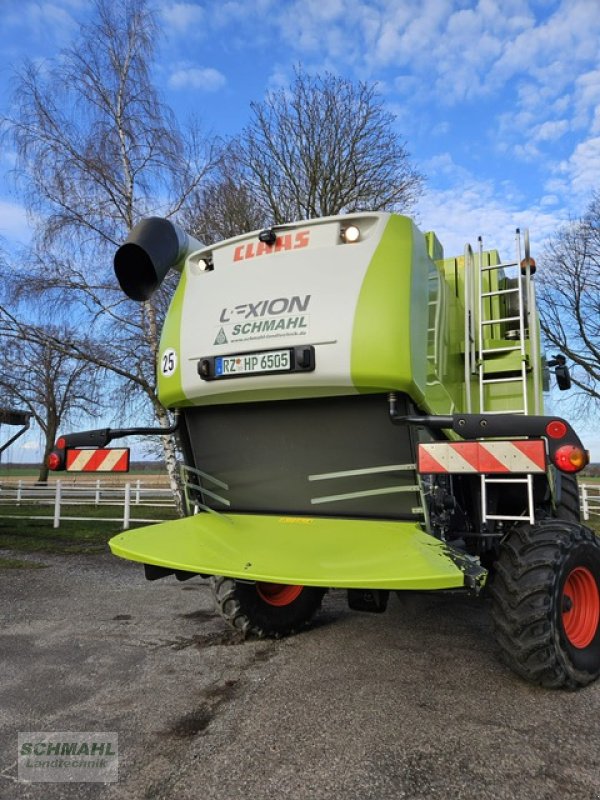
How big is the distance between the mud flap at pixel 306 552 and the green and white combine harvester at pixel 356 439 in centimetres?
1

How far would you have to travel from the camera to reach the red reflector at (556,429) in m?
3.04

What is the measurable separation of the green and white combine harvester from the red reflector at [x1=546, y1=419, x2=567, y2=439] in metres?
0.01

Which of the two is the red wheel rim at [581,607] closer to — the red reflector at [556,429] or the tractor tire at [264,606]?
the red reflector at [556,429]

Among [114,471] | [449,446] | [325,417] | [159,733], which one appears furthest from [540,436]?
[114,471]

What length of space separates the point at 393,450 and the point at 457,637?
195 cm

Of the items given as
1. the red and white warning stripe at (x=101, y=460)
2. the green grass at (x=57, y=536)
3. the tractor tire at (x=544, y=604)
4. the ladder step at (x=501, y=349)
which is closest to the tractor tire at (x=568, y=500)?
the ladder step at (x=501, y=349)

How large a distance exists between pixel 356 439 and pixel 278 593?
185 centimetres

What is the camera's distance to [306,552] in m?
3.50

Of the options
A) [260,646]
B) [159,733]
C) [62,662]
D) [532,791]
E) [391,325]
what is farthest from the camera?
[260,646]

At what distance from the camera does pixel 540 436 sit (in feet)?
10.2

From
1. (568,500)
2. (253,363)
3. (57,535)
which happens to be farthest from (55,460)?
(57,535)

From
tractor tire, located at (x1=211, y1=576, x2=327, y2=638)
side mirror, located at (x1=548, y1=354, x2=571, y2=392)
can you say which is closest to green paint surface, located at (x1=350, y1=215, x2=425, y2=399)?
tractor tire, located at (x1=211, y1=576, x2=327, y2=638)

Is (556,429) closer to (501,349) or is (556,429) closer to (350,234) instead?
(501,349)

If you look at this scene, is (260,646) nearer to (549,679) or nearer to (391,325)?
(549,679)
